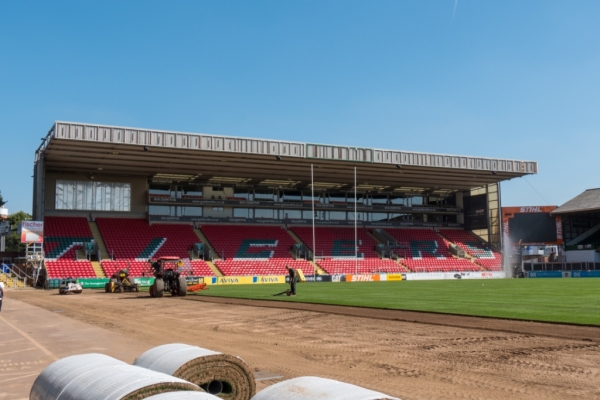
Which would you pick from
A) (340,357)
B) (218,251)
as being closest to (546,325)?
(340,357)

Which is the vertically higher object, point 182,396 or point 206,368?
point 182,396

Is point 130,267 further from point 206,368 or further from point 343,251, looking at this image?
point 206,368

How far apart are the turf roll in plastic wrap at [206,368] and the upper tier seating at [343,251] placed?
49.0 metres

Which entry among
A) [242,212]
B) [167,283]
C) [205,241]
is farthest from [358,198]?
[167,283]

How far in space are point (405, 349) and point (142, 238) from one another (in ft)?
152

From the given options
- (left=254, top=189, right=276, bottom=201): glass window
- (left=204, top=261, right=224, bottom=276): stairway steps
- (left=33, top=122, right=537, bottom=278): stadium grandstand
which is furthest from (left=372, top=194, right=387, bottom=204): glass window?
(left=204, top=261, right=224, bottom=276): stairway steps

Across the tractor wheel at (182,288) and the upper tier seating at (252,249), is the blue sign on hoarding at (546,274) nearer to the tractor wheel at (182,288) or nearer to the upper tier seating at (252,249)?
the upper tier seating at (252,249)

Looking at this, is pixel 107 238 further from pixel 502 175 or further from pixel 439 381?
pixel 439 381

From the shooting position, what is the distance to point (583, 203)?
70812 millimetres

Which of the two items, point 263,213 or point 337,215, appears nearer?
point 263,213

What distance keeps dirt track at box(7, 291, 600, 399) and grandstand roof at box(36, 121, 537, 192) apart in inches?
1101

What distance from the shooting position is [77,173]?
5572cm

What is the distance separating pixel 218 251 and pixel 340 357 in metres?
46.1

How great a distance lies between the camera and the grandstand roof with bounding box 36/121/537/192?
151 ft
